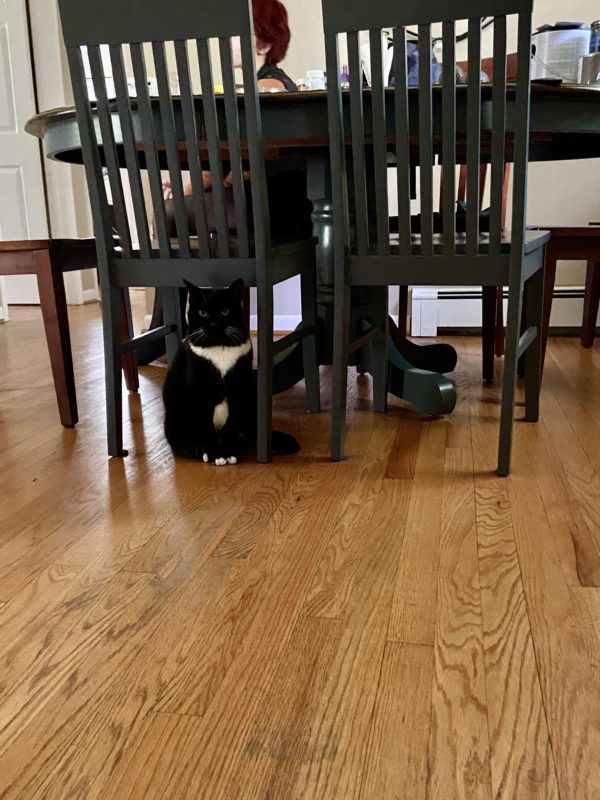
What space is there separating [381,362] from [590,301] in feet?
4.28

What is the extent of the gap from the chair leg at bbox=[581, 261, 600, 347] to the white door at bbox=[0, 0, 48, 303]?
3518 millimetres

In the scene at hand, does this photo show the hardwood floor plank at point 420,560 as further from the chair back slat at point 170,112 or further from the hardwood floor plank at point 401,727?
the chair back slat at point 170,112

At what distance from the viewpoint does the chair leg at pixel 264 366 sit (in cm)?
154

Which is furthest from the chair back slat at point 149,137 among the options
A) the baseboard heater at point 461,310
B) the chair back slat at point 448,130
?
the baseboard heater at point 461,310

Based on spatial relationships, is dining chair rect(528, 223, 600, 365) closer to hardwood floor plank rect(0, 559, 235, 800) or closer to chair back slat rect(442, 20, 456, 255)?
chair back slat rect(442, 20, 456, 255)

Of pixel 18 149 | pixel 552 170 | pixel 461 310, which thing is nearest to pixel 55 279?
pixel 461 310

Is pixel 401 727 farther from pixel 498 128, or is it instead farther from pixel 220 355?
pixel 498 128

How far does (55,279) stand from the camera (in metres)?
1.84

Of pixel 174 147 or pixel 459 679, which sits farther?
pixel 174 147

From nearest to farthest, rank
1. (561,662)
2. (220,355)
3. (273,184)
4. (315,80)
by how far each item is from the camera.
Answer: (561,662) < (220,355) < (315,80) < (273,184)

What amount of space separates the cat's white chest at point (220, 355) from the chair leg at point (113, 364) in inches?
8.0

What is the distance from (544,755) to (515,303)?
931 mm

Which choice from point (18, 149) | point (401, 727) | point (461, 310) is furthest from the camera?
point (18, 149)

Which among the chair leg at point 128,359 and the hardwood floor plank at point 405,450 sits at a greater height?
the chair leg at point 128,359
